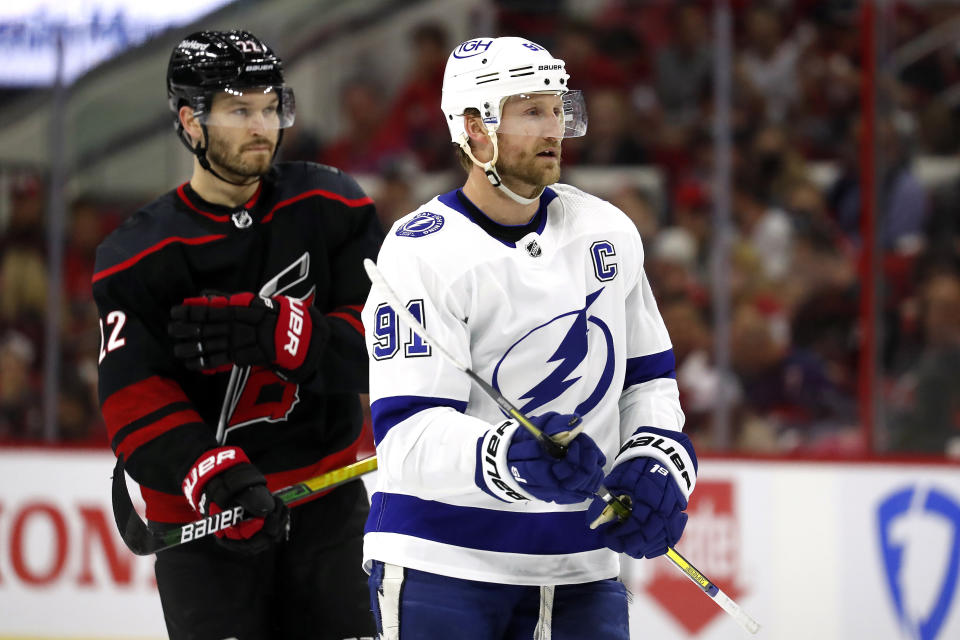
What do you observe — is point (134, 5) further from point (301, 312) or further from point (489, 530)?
point (489, 530)

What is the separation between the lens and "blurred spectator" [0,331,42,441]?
4.80m

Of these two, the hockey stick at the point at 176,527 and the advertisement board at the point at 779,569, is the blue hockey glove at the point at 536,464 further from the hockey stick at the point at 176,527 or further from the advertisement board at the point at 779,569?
the advertisement board at the point at 779,569

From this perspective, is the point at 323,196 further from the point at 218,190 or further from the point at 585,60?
the point at 585,60

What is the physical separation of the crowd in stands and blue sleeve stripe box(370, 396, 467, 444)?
2.77 m

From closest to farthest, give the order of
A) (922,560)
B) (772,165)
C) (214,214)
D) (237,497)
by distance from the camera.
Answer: (237,497) → (214,214) → (922,560) → (772,165)

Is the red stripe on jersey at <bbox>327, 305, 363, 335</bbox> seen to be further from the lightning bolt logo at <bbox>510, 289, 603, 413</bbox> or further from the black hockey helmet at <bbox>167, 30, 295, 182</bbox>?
the lightning bolt logo at <bbox>510, 289, 603, 413</bbox>

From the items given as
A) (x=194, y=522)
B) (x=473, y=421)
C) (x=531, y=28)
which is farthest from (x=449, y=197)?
(x=531, y=28)

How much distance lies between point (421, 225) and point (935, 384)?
9.78 feet

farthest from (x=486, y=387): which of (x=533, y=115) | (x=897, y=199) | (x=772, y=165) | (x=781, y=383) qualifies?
(x=772, y=165)

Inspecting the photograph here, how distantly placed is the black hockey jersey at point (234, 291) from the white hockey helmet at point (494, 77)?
54 centimetres

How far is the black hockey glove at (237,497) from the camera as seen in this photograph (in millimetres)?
2230

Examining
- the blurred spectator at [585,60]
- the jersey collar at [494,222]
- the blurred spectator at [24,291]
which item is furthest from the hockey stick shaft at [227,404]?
the blurred spectator at [585,60]

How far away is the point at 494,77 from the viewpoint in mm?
1999

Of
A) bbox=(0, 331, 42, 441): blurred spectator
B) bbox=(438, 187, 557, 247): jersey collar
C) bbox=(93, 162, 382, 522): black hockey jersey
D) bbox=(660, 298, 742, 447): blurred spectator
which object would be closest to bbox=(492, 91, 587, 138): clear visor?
bbox=(438, 187, 557, 247): jersey collar
